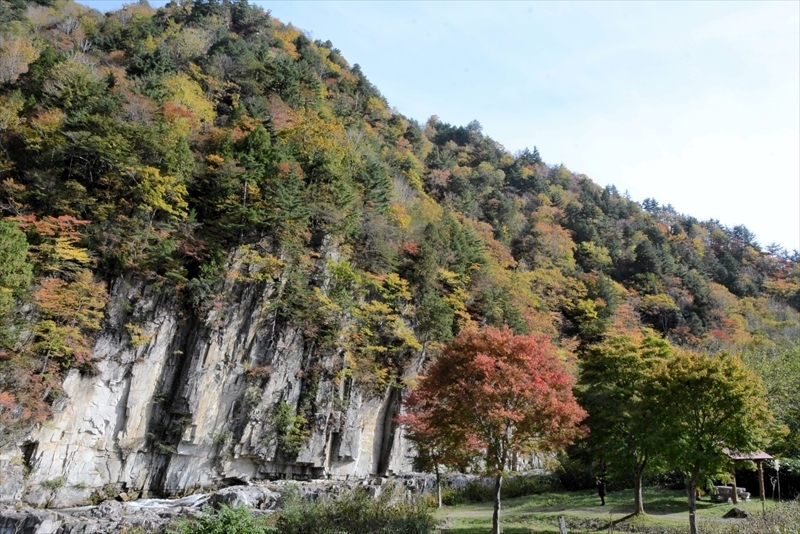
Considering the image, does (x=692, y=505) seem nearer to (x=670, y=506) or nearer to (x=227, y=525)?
(x=670, y=506)

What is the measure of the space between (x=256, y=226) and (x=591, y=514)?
19161mm

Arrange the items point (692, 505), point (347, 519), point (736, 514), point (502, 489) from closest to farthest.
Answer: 1. point (347, 519)
2. point (692, 505)
3. point (736, 514)
4. point (502, 489)

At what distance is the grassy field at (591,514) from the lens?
1424 cm

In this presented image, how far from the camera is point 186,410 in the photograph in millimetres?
20359

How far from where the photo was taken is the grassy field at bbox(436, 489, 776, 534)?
46.7 feet

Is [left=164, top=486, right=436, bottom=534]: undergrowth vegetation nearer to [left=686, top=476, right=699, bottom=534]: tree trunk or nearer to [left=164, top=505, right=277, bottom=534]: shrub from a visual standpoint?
[left=164, top=505, right=277, bottom=534]: shrub

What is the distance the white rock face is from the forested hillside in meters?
0.63

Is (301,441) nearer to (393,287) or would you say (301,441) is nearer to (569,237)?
(393,287)

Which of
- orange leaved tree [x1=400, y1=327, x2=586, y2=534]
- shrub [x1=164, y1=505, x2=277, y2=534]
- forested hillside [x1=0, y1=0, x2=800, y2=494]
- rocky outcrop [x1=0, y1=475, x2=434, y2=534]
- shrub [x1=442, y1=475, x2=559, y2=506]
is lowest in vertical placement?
rocky outcrop [x1=0, y1=475, x2=434, y2=534]

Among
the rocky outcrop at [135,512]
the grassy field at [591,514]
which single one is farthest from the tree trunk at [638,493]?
the rocky outcrop at [135,512]

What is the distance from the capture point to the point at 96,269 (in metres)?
21.1

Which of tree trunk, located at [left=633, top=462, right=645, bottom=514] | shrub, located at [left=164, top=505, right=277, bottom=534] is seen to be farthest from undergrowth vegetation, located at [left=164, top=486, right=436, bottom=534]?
tree trunk, located at [left=633, top=462, right=645, bottom=514]

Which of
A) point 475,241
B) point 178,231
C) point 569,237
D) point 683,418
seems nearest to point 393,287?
point 475,241

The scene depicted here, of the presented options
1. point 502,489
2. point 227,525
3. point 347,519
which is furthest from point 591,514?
point 227,525
